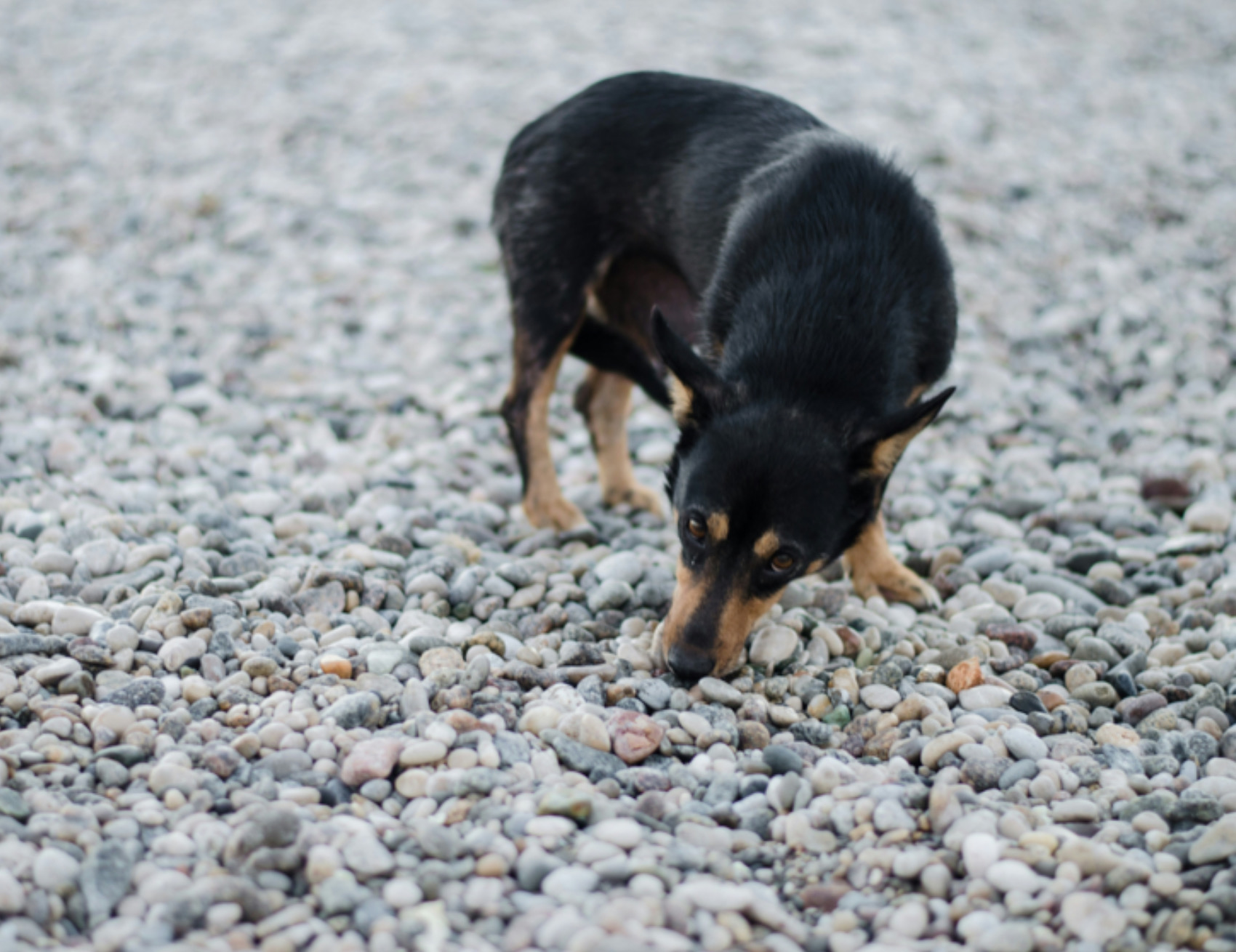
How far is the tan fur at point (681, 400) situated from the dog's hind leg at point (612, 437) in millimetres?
1549

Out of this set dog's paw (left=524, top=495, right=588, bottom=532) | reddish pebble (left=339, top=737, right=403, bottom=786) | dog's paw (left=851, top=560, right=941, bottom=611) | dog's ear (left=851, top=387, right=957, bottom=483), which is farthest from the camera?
dog's paw (left=524, top=495, right=588, bottom=532)

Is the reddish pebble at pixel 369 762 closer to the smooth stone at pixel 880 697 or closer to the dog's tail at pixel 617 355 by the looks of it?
the smooth stone at pixel 880 697

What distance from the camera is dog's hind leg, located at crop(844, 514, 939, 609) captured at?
4242mm

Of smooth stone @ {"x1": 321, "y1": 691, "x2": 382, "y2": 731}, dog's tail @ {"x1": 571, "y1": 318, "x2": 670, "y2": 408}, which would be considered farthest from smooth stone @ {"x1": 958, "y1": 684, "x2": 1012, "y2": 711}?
smooth stone @ {"x1": 321, "y1": 691, "x2": 382, "y2": 731}

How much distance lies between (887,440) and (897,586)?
3.55ft

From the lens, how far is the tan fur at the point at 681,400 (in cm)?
349

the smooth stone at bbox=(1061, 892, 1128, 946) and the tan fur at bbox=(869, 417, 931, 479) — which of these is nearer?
the smooth stone at bbox=(1061, 892, 1128, 946)

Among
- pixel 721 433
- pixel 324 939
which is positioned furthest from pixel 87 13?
pixel 324 939

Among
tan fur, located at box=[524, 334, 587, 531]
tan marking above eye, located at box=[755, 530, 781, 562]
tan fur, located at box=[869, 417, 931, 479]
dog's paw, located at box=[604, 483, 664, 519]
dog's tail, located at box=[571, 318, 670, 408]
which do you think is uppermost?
tan fur, located at box=[869, 417, 931, 479]

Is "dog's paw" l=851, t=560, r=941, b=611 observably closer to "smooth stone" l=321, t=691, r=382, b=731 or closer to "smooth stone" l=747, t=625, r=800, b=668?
"smooth stone" l=747, t=625, r=800, b=668

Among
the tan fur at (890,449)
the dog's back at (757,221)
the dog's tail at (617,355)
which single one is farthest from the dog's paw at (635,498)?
the tan fur at (890,449)

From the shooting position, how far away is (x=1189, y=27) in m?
12.1

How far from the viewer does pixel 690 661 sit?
11.0 feet

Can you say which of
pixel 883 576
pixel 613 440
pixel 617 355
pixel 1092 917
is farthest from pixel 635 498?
pixel 1092 917
